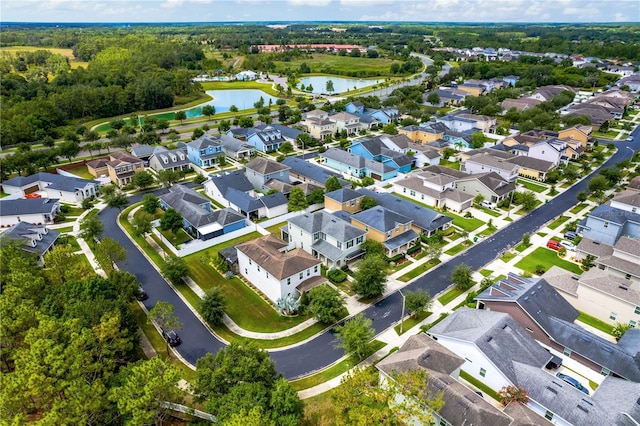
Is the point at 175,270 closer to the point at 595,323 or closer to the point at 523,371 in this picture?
the point at 523,371

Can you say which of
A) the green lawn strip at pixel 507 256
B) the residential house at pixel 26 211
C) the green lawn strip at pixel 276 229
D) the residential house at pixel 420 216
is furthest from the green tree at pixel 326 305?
the residential house at pixel 26 211

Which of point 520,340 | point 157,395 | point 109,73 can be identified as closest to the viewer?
point 157,395

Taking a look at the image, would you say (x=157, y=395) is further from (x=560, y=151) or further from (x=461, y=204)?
(x=560, y=151)

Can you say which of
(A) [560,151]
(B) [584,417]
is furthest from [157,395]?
(A) [560,151]

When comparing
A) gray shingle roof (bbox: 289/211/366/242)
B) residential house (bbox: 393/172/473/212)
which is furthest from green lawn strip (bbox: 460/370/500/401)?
residential house (bbox: 393/172/473/212)

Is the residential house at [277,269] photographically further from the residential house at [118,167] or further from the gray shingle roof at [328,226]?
the residential house at [118,167]

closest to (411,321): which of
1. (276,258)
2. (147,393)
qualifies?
(276,258)
